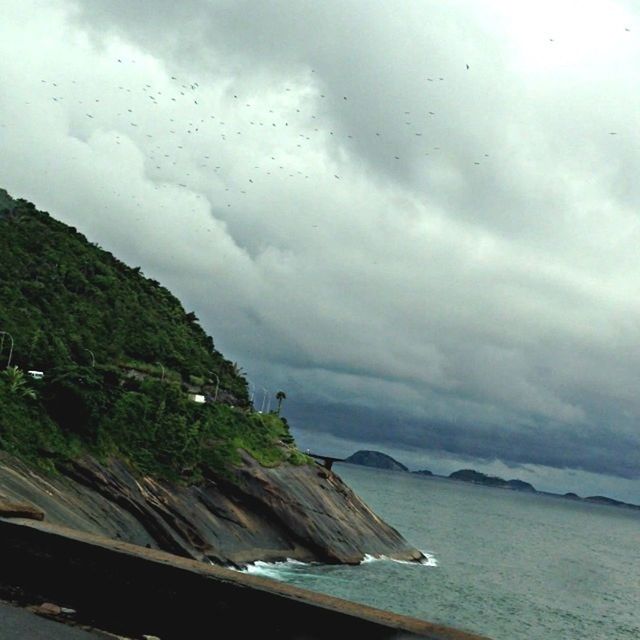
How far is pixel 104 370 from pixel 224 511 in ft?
50.9

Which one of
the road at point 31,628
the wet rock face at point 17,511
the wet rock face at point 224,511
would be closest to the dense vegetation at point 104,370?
the wet rock face at point 224,511

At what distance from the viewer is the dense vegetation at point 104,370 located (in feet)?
136

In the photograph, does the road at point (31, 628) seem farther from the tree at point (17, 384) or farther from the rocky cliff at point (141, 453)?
the tree at point (17, 384)

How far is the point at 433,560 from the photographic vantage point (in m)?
71.4

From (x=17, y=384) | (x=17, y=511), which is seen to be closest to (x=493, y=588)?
(x=17, y=384)

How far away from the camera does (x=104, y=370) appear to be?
5503cm

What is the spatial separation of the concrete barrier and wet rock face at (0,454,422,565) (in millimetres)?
21800

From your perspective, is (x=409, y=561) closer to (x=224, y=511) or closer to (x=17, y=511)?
(x=224, y=511)

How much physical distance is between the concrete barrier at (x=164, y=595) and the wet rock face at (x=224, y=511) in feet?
71.5

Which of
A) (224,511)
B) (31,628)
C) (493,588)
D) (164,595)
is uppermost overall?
(164,595)

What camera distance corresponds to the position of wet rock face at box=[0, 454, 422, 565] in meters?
33.8

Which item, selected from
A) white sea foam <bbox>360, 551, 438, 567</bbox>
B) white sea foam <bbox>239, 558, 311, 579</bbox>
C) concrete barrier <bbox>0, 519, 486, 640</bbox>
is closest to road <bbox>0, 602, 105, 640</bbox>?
concrete barrier <bbox>0, 519, 486, 640</bbox>

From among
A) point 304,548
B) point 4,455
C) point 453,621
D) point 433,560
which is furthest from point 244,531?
point 433,560

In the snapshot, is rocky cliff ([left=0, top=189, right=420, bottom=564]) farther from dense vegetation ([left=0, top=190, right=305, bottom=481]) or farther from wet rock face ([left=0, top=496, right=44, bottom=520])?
wet rock face ([left=0, top=496, right=44, bottom=520])
